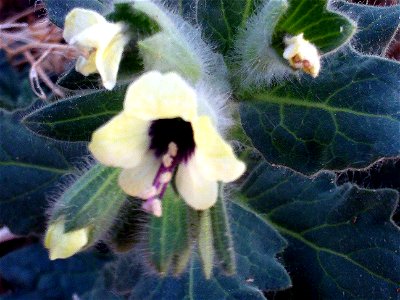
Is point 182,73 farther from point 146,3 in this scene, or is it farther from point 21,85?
point 21,85

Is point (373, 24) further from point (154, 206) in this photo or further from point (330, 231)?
point (154, 206)

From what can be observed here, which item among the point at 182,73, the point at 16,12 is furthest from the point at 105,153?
the point at 16,12

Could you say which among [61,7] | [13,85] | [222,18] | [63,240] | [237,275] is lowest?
[13,85]

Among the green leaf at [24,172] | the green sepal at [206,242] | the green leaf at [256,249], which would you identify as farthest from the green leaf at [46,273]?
the green sepal at [206,242]

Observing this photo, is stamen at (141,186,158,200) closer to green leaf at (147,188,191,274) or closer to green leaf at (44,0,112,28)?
green leaf at (147,188,191,274)

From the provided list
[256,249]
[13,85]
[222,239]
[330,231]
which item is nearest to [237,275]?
[256,249]
